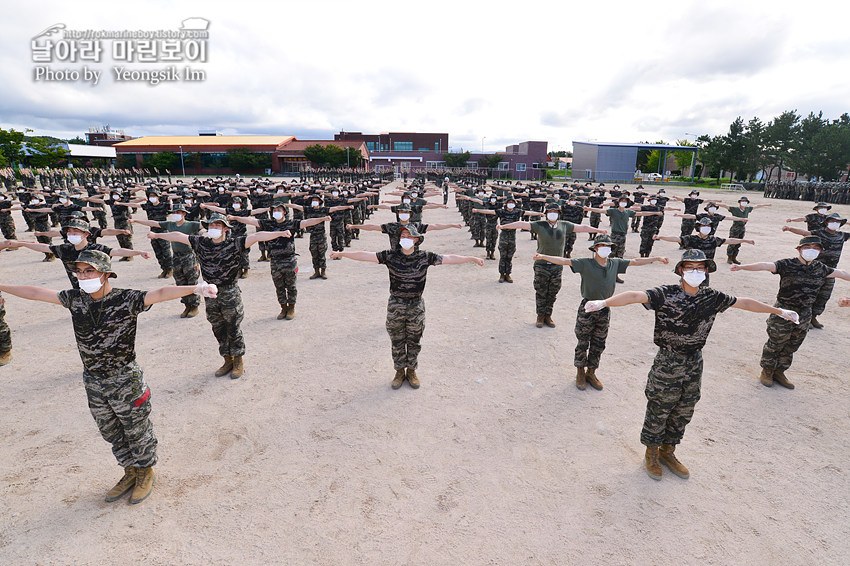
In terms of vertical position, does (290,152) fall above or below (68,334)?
above

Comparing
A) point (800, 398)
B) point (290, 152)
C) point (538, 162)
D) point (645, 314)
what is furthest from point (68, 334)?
point (538, 162)

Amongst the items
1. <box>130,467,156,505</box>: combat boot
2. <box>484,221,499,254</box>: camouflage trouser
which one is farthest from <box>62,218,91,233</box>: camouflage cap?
<box>484,221,499,254</box>: camouflage trouser

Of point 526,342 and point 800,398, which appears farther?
point 526,342

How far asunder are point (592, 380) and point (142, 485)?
5.94 meters

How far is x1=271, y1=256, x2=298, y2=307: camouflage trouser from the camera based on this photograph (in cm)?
887

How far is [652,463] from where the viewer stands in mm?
4566

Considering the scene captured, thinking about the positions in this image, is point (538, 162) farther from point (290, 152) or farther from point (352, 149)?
point (290, 152)

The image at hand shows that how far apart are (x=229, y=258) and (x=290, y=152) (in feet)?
239

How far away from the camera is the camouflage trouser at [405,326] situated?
593 centimetres

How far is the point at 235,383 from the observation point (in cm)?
636

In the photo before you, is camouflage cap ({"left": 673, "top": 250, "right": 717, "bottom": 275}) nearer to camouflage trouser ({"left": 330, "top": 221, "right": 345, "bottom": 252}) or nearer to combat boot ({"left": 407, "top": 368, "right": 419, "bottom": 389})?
combat boot ({"left": 407, "top": 368, "right": 419, "bottom": 389})

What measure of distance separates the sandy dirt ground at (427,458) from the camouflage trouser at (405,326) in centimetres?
60

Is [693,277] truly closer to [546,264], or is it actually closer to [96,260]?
[546,264]

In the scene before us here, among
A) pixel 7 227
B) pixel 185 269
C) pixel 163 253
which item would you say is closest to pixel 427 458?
pixel 185 269
